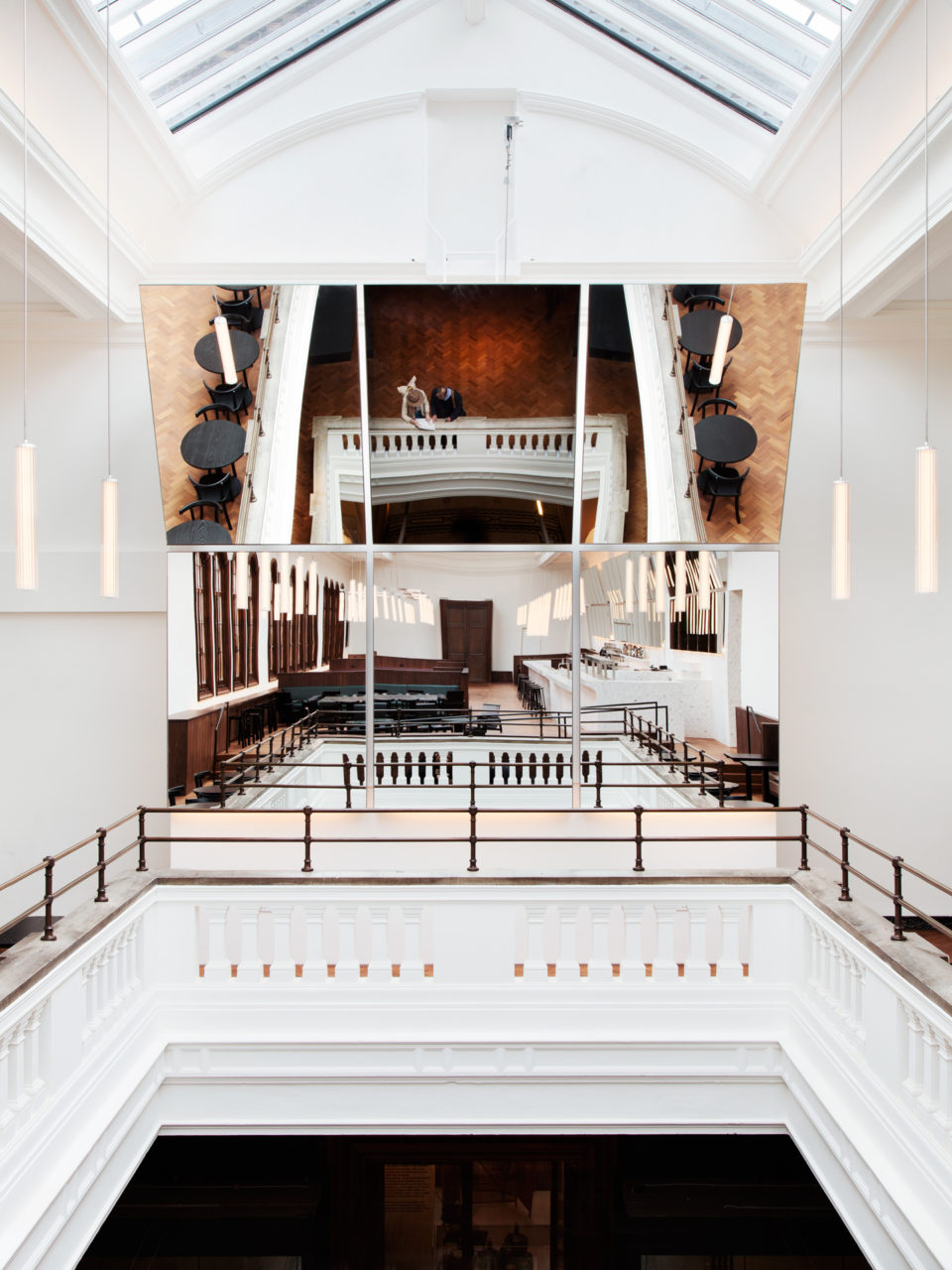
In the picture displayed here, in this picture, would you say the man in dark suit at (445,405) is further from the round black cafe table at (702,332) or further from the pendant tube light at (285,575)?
the round black cafe table at (702,332)

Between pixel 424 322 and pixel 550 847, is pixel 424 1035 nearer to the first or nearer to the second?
pixel 550 847

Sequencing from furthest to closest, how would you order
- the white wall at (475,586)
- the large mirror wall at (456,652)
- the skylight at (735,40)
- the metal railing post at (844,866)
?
the white wall at (475,586) < the large mirror wall at (456,652) < the skylight at (735,40) < the metal railing post at (844,866)

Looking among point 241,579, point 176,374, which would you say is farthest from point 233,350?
point 241,579

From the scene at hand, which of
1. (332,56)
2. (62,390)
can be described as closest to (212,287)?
(62,390)

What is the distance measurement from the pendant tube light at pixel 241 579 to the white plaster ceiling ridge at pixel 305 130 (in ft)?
12.1

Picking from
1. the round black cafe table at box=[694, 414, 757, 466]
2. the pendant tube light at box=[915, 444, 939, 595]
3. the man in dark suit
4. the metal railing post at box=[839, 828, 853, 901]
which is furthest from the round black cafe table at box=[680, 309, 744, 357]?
the metal railing post at box=[839, 828, 853, 901]

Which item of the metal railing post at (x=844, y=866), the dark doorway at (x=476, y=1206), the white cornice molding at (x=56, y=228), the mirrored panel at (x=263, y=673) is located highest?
the white cornice molding at (x=56, y=228)

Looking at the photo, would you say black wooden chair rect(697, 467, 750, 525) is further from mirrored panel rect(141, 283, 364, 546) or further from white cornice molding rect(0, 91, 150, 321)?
white cornice molding rect(0, 91, 150, 321)

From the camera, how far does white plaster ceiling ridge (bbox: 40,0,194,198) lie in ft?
17.2

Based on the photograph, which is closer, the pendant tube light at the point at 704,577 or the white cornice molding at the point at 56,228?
the white cornice molding at the point at 56,228

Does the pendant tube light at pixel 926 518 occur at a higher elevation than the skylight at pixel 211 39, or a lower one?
lower

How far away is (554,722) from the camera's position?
6.50 metres

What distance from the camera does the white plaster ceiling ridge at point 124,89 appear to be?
5238 millimetres

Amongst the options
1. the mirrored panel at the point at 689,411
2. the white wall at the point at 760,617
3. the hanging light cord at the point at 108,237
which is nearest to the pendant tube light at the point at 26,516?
the hanging light cord at the point at 108,237
